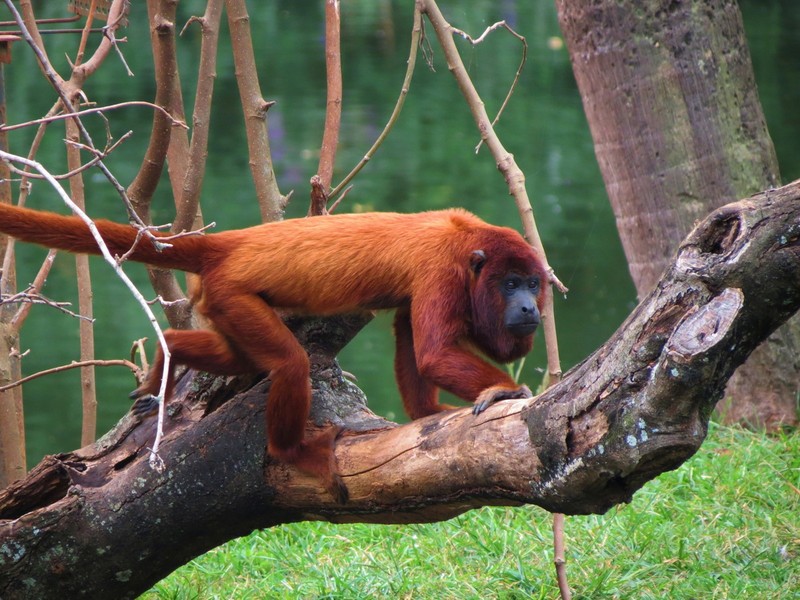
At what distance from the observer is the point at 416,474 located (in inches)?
119

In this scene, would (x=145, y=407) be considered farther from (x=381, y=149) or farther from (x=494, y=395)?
(x=381, y=149)

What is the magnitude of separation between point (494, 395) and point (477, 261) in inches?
32.8

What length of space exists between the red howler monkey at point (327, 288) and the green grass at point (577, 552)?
96 centimetres

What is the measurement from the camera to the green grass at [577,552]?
3.91m

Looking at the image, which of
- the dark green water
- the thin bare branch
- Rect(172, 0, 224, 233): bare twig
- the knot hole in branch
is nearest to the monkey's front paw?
Rect(172, 0, 224, 233): bare twig

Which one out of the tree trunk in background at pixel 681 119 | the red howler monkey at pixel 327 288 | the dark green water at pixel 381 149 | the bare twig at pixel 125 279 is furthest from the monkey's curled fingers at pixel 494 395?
the dark green water at pixel 381 149

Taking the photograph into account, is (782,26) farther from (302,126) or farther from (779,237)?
(779,237)

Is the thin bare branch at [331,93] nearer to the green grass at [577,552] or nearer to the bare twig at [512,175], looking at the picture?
the bare twig at [512,175]

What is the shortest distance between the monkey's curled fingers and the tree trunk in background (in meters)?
2.47

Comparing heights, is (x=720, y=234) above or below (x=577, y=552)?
above

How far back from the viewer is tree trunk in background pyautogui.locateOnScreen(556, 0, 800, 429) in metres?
5.41

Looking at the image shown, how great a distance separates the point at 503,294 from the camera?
12.3ft

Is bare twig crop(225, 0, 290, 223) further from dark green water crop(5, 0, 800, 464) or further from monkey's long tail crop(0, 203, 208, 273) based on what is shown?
dark green water crop(5, 0, 800, 464)

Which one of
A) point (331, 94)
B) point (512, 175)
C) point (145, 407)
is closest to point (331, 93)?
point (331, 94)
